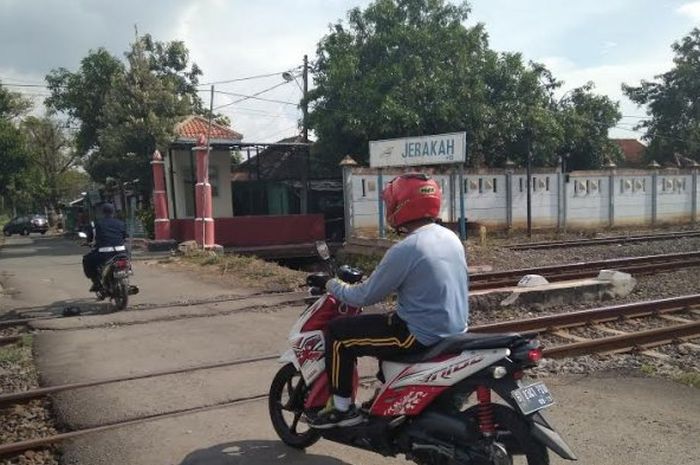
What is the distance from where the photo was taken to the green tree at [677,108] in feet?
123

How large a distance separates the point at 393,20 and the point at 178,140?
Answer: 31.6 feet

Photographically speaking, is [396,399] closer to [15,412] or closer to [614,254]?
[15,412]

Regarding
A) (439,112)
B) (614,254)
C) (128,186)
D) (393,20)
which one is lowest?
(614,254)

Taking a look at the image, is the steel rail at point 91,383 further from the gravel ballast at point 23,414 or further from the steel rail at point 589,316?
the steel rail at point 589,316

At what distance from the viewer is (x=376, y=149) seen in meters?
18.3

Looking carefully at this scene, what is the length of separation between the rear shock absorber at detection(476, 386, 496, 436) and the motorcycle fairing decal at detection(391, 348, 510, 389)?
12cm

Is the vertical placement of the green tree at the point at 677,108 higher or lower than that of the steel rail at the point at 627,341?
higher

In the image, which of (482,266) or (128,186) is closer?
Answer: (482,266)

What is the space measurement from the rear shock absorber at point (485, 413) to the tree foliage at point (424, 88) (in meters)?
20.3

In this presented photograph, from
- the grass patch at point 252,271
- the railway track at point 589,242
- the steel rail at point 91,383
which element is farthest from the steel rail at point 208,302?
the railway track at point 589,242

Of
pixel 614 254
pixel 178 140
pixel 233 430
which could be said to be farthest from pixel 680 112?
pixel 233 430

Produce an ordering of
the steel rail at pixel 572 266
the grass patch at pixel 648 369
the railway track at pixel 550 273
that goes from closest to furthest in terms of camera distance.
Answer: the grass patch at pixel 648 369 → the railway track at pixel 550 273 → the steel rail at pixel 572 266

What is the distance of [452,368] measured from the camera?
3369 millimetres

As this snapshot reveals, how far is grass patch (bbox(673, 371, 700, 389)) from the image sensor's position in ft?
19.1
